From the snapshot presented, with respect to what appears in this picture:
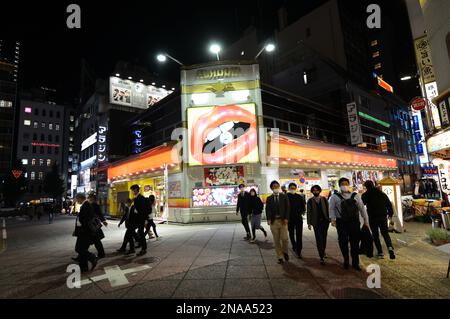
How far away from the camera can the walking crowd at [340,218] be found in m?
5.64

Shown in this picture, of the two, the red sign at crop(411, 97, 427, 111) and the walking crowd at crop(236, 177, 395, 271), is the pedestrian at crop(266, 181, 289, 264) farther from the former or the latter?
the red sign at crop(411, 97, 427, 111)

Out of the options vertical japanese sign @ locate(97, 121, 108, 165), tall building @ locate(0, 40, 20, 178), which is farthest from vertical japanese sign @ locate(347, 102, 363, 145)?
tall building @ locate(0, 40, 20, 178)

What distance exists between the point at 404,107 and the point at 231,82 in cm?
3785

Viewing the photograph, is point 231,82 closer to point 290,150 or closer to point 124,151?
point 290,150

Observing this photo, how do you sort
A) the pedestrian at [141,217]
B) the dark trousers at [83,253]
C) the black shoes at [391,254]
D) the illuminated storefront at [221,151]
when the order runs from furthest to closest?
the illuminated storefront at [221,151] → the pedestrian at [141,217] → the black shoes at [391,254] → the dark trousers at [83,253]

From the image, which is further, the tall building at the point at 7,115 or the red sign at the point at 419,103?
the tall building at the point at 7,115

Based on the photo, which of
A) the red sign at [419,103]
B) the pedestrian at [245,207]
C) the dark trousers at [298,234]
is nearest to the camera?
the dark trousers at [298,234]

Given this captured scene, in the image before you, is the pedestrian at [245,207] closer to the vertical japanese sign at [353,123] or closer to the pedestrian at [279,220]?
the pedestrian at [279,220]

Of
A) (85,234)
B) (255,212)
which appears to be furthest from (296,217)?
(85,234)

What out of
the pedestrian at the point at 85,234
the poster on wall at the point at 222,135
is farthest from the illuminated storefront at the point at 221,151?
the pedestrian at the point at 85,234

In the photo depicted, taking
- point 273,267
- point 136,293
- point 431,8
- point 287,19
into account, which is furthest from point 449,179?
point 287,19

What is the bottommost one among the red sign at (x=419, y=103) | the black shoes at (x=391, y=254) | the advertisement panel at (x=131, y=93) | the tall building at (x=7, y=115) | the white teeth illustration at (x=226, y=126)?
the black shoes at (x=391, y=254)

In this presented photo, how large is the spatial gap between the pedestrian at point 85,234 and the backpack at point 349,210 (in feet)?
20.9

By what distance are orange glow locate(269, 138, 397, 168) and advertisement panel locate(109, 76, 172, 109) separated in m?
19.8
